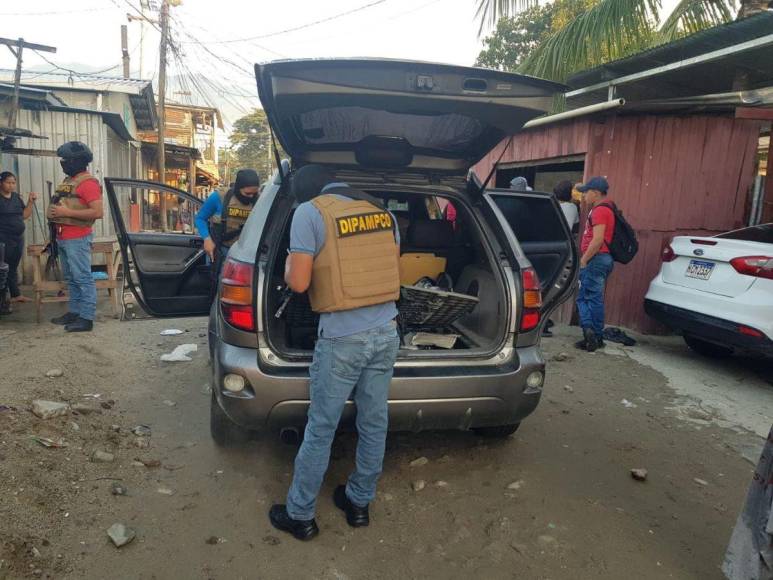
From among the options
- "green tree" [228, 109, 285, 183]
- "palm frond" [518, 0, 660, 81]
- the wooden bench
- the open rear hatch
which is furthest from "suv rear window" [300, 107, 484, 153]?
"green tree" [228, 109, 285, 183]

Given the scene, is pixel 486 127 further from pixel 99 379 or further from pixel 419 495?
pixel 99 379

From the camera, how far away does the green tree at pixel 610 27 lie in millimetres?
7812

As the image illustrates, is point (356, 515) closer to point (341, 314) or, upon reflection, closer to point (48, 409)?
point (341, 314)

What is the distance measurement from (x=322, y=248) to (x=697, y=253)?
4271 mm

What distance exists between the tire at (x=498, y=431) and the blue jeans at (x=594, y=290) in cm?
282

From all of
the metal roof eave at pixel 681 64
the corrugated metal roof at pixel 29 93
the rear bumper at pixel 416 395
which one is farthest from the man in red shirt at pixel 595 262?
the corrugated metal roof at pixel 29 93

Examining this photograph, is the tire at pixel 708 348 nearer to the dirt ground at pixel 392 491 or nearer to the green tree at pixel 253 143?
the dirt ground at pixel 392 491

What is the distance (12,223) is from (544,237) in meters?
6.43

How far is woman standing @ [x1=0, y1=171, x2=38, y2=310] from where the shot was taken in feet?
22.8

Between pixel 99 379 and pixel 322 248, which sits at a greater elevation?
pixel 322 248

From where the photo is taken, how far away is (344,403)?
8.43 feet

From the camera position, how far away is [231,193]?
17.1 feet

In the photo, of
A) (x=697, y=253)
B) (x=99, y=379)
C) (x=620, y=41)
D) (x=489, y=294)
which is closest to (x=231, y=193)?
(x=99, y=379)

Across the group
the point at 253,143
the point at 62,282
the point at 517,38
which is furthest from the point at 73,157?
the point at 253,143
